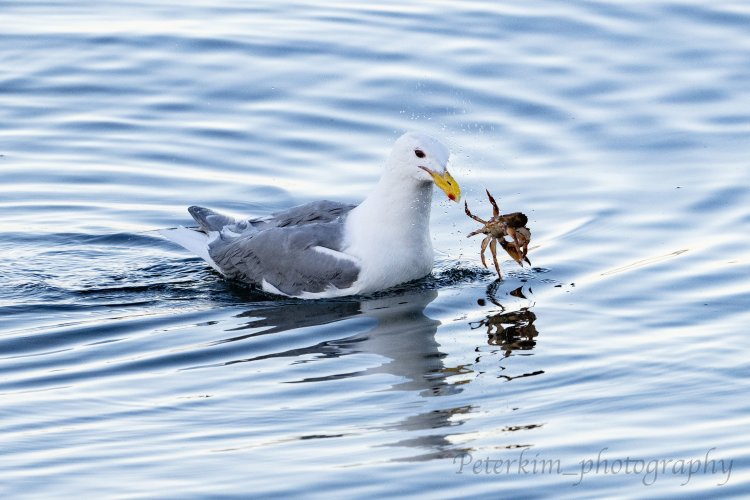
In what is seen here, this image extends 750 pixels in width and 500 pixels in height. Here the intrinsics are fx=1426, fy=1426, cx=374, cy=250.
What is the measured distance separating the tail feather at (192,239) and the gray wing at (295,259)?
24 centimetres

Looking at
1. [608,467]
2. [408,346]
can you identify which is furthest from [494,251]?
[608,467]

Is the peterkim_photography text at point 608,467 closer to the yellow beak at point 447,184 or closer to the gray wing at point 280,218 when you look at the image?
the yellow beak at point 447,184

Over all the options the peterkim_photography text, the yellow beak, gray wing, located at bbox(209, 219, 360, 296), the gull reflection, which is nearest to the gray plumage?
gray wing, located at bbox(209, 219, 360, 296)

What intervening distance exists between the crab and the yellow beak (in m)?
0.53

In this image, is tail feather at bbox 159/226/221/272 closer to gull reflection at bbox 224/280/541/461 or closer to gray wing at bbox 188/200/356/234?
gray wing at bbox 188/200/356/234

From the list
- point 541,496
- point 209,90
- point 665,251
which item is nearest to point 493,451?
point 541,496

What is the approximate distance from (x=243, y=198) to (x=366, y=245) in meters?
2.26

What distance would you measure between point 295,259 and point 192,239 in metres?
1.13

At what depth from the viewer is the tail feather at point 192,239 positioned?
422 inches

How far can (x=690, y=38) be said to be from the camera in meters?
14.5

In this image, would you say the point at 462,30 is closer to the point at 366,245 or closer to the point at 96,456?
the point at 366,245

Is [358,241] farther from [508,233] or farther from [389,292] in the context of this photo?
[508,233]

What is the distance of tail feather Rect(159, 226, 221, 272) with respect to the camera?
10.7 m

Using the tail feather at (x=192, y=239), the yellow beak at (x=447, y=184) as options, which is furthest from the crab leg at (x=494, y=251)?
Answer: the tail feather at (x=192, y=239)
